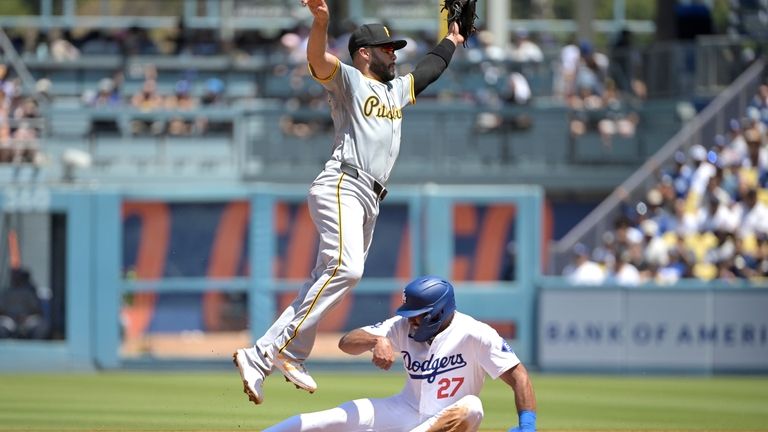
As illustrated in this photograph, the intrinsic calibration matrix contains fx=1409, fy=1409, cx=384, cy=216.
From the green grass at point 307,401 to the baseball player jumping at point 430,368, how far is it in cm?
234

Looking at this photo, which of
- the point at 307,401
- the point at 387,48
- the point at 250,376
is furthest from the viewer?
the point at 307,401

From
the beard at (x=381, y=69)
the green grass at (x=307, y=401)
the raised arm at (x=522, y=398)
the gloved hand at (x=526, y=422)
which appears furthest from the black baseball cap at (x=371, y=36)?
the green grass at (x=307, y=401)

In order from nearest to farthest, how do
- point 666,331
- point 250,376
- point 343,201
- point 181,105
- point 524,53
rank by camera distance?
point 250,376
point 343,201
point 666,331
point 181,105
point 524,53

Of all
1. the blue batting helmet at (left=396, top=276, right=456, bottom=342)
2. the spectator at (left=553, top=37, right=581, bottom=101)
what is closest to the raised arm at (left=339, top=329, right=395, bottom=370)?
the blue batting helmet at (left=396, top=276, right=456, bottom=342)

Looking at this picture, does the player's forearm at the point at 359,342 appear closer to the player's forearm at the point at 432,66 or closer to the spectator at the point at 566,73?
the player's forearm at the point at 432,66

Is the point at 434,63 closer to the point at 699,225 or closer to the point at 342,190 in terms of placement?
the point at 342,190

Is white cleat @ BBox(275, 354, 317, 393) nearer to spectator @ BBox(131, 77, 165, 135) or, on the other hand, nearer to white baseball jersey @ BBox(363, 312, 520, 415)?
white baseball jersey @ BBox(363, 312, 520, 415)

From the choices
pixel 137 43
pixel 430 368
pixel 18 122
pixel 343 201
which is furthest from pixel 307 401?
pixel 137 43

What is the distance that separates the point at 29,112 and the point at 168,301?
6.10m

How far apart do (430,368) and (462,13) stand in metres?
2.45

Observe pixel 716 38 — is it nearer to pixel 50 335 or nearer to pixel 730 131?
pixel 730 131

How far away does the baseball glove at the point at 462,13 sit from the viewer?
27.6 feet

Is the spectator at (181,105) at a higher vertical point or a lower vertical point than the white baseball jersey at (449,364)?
higher

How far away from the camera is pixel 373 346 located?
22.7 ft
